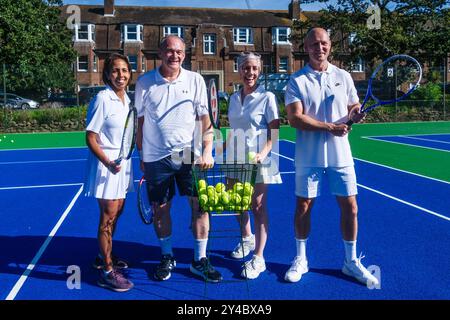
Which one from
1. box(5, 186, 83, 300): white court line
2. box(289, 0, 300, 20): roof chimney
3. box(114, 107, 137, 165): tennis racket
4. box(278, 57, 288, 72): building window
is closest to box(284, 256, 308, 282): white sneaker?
box(114, 107, 137, 165): tennis racket

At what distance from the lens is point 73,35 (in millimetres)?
38000

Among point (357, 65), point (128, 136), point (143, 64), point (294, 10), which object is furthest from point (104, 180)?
point (294, 10)

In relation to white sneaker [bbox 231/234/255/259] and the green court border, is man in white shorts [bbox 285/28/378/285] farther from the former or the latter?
the green court border

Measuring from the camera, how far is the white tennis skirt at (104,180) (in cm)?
370

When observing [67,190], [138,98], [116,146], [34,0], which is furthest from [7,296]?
[34,0]

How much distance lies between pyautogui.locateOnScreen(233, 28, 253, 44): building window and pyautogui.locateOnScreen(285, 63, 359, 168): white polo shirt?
37.6 meters

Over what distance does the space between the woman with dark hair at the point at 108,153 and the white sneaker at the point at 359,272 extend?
1808 millimetres

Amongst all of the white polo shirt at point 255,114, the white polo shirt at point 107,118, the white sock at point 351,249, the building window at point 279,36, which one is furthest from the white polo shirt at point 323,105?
the building window at point 279,36

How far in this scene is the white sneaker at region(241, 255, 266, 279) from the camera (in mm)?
4010

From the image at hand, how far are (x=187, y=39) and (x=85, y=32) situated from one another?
332 inches

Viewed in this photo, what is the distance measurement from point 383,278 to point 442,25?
25.9 metres

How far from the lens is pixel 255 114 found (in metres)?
3.97

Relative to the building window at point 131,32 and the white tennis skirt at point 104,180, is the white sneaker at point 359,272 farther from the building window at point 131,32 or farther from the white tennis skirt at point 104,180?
the building window at point 131,32

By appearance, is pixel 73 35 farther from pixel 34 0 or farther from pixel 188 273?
pixel 188 273
